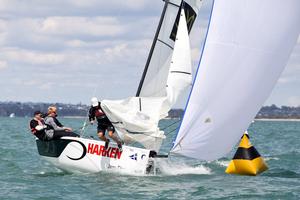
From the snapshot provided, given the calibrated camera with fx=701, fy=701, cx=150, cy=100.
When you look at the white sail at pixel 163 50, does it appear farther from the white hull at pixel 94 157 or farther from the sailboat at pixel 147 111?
the white hull at pixel 94 157

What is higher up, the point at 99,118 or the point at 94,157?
the point at 99,118

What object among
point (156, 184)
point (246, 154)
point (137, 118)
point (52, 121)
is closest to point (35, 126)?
point (52, 121)

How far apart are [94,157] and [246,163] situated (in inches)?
135

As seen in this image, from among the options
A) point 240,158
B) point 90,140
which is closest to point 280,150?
point 240,158

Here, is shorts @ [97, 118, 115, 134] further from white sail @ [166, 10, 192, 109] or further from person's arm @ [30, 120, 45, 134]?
white sail @ [166, 10, 192, 109]

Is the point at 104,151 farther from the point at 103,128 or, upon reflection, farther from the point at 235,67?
the point at 235,67

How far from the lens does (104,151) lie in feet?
50.5

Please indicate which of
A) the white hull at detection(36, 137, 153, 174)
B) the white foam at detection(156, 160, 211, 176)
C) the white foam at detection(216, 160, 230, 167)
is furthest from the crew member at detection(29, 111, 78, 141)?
the white foam at detection(216, 160, 230, 167)

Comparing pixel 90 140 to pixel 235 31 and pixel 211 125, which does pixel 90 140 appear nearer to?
pixel 211 125

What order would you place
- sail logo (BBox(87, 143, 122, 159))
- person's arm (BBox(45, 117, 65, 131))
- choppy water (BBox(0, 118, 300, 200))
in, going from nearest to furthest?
choppy water (BBox(0, 118, 300, 200)) < sail logo (BBox(87, 143, 122, 159)) < person's arm (BBox(45, 117, 65, 131))

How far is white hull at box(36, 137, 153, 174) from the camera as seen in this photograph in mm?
A: 15250

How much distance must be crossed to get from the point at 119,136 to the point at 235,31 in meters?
4.26

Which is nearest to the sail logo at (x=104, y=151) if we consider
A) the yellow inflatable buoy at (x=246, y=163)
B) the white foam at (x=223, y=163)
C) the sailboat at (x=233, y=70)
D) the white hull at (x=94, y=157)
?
the white hull at (x=94, y=157)

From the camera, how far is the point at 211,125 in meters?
13.3
